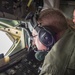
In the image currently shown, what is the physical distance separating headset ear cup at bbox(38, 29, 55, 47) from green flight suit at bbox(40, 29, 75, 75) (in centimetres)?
9

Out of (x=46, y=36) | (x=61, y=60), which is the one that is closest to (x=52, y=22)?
(x=46, y=36)

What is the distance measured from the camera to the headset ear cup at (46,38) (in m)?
0.87

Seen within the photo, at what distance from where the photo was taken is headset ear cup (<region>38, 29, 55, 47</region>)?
870 millimetres

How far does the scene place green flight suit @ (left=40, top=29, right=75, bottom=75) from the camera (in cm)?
70

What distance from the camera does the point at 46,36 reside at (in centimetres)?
87

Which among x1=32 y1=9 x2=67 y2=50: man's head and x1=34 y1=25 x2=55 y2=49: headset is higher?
x1=32 y1=9 x2=67 y2=50: man's head

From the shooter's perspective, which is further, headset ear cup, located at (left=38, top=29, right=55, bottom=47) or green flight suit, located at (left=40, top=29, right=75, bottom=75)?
headset ear cup, located at (left=38, top=29, right=55, bottom=47)

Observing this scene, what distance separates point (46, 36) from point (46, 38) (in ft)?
0.03

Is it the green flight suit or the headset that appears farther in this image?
the headset

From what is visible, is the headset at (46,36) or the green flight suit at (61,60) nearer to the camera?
the green flight suit at (61,60)

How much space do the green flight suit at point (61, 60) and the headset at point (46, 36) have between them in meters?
0.09

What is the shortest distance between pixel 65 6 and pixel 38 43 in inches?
69.0

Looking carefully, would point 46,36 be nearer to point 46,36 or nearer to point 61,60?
point 46,36

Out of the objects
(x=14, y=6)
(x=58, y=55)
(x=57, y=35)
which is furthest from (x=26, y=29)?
(x=14, y=6)
